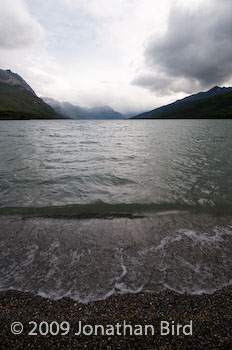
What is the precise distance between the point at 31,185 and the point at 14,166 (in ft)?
24.8

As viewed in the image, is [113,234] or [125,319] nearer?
[125,319]

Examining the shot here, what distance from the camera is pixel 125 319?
444cm

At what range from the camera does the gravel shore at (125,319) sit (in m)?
3.91

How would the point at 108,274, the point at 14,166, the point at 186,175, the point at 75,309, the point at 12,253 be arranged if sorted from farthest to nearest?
1. the point at 14,166
2. the point at 186,175
3. the point at 12,253
4. the point at 108,274
5. the point at 75,309

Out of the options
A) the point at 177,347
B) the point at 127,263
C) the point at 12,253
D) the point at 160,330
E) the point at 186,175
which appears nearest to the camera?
the point at 177,347

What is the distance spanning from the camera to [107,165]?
2152 cm

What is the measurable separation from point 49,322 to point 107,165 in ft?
58.6

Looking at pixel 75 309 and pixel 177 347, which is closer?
pixel 177 347

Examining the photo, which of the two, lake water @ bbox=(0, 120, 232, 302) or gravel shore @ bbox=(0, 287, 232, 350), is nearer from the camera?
gravel shore @ bbox=(0, 287, 232, 350)

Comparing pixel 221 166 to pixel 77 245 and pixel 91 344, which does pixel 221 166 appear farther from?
pixel 91 344

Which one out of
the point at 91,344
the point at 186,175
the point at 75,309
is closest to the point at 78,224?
the point at 75,309

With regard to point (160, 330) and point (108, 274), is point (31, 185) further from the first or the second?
point (160, 330)

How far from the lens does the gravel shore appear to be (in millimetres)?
3908

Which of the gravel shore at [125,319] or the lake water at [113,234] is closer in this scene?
the gravel shore at [125,319]
